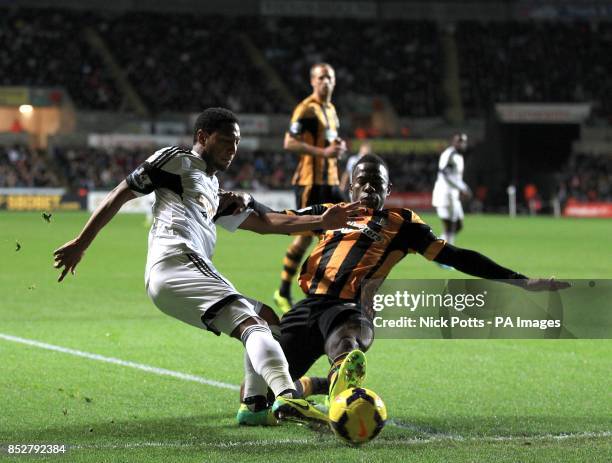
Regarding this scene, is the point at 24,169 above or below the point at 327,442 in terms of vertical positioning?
above

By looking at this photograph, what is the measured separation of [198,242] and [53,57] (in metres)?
41.5

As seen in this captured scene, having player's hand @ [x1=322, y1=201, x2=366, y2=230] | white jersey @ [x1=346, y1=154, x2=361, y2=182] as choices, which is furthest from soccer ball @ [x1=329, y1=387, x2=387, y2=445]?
white jersey @ [x1=346, y1=154, x2=361, y2=182]

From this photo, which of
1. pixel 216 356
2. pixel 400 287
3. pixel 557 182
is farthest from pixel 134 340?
pixel 557 182

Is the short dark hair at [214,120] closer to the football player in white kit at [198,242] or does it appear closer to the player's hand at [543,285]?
the football player in white kit at [198,242]

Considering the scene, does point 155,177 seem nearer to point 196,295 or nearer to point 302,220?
point 196,295

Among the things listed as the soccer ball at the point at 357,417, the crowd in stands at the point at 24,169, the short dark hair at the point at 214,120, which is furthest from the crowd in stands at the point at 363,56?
the soccer ball at the point at 357,417

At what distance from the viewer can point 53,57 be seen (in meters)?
44.9

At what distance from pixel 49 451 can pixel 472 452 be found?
1917 millimetres

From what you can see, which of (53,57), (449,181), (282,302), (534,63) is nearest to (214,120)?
(282,302)

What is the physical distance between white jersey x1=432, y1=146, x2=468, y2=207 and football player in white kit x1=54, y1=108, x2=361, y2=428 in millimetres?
13196

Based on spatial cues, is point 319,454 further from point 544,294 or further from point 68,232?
point 68,232

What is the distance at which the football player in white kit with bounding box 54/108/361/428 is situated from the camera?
16.5 feet

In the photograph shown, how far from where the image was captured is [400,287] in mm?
6211

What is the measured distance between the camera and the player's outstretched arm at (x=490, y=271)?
563cm
